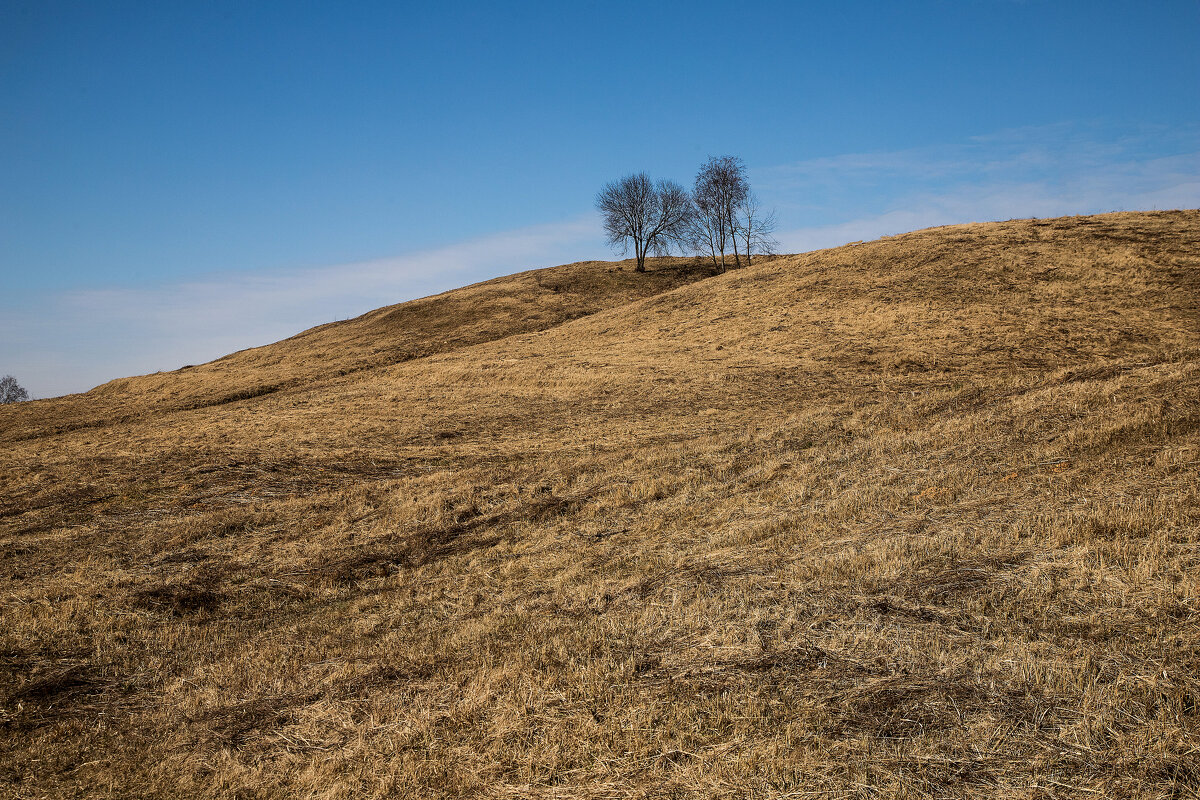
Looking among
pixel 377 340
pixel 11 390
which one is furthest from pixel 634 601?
pixel 11 390

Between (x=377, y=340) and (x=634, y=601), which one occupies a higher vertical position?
(x=377, y=340)

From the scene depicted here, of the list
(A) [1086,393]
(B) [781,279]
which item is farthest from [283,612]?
(B) [781,279]

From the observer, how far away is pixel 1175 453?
32.1 feet

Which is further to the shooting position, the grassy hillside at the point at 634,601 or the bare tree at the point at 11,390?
the bare tree at the point at 11,390

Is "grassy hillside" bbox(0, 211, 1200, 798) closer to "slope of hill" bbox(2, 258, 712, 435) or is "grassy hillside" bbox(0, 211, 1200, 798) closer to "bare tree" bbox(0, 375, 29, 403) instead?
"slope of hill" bbox(2, 258, 712, 435)

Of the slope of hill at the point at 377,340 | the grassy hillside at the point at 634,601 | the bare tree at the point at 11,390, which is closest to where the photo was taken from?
the grassy hillside at the point at 634,601

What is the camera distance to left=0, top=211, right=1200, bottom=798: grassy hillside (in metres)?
5.01

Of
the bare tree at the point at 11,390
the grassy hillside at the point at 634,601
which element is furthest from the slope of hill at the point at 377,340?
the bare tree at the point at 11,390

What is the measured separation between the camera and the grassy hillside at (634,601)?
16.4 feet

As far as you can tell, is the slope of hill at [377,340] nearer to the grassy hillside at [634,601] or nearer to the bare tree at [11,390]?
the grassy hillside at [634,601]

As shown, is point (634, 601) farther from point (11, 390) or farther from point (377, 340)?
point (11, 390)

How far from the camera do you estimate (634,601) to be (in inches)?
317

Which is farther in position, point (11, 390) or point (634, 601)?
point (11, 390)

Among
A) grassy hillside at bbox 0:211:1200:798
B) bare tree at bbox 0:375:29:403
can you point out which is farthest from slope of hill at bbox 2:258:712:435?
bare tree at bbox 0:375:29:403
